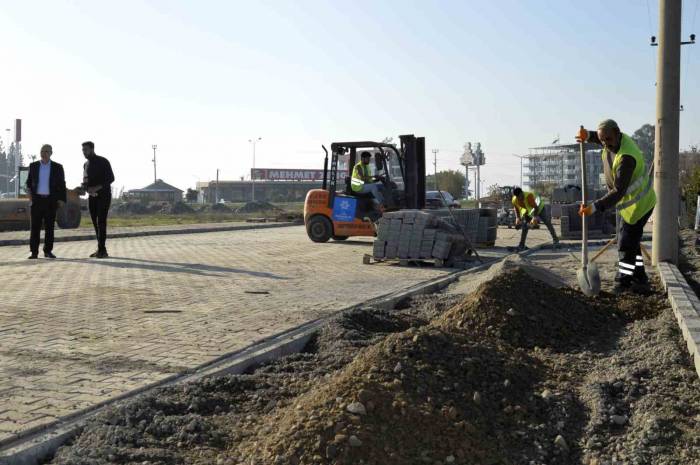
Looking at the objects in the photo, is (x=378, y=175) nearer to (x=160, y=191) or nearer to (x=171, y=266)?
(x=171, y=266)

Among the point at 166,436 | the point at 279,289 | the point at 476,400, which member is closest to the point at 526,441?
the point at 476,400

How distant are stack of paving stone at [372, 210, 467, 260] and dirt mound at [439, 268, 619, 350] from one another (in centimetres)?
557

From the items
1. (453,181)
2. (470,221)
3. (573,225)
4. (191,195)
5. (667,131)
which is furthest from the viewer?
(453,181)

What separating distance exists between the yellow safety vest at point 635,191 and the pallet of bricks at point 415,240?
15.0 feet

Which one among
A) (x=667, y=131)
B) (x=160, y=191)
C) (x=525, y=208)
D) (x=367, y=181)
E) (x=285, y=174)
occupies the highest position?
(x=285, y=174)

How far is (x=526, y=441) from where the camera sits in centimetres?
382

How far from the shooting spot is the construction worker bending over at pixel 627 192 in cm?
822

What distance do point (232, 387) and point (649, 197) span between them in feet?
18.6

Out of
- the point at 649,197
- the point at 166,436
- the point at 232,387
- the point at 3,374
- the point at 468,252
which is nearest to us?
the point at 166,436

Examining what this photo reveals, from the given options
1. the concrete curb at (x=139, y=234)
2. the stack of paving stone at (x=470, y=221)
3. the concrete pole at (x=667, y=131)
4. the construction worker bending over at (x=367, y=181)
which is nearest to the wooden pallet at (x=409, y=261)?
the concrete pole at (x=667, y=131)

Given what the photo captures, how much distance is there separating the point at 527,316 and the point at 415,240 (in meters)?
6.68

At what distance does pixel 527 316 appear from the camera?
639cm

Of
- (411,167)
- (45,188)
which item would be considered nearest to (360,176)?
(411,167)

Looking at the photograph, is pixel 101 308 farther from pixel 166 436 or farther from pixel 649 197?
pixel 649 197
